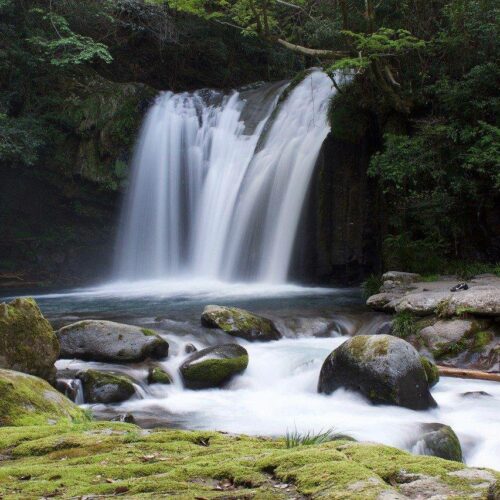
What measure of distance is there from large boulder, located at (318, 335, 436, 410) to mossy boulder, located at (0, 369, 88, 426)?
3.35 m

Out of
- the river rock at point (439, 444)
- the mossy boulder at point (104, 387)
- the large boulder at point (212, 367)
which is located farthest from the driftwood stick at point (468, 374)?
the mossy boulder at point (104, 387)

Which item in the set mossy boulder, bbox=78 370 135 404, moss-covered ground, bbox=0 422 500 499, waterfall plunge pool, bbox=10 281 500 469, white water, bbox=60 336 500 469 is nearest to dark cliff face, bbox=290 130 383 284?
waterfall plunge pool, bbox=10 281 500 469

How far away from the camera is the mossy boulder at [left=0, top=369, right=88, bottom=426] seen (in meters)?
4.90

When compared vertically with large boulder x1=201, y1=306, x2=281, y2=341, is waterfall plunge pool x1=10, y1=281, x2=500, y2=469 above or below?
below

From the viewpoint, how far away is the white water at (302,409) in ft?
20.7

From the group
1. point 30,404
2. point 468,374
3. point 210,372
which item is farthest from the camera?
point 468,374

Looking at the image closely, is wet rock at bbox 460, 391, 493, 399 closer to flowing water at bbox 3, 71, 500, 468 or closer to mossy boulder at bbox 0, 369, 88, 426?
flowing water at bbox 3, 71, 500, 468

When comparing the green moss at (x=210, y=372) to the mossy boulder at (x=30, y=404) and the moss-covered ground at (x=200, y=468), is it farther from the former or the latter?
the moss-covered ground at (x=200, y=468)

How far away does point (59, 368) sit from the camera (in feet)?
27.2

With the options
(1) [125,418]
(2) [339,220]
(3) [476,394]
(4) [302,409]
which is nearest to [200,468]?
(1) [125,418]

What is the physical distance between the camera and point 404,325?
9.97 meters

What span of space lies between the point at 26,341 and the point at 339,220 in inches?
409

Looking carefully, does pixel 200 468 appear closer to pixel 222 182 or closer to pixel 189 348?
Result: pixel 189 348

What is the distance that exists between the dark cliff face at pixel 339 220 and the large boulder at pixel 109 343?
7.88m
